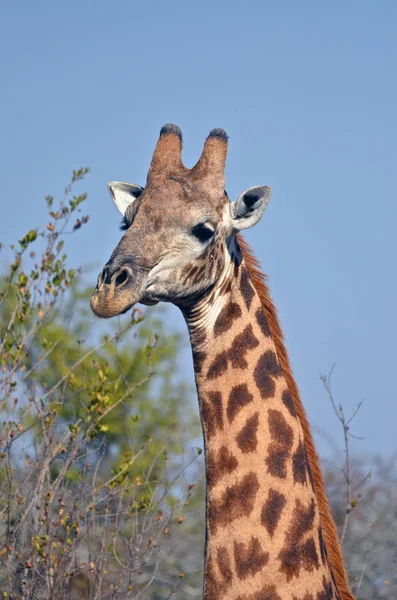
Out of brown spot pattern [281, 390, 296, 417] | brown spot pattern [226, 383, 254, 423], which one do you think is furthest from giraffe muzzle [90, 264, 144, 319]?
brown spot pattern [281, 390, 296, 417]

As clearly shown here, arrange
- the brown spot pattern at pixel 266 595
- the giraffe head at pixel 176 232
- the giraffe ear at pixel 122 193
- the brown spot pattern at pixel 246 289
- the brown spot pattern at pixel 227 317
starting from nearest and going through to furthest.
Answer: the brown spot pattern at pixel 266 595 < the giraffe head at pixel 176 232 < the brown spot pattern at pixel 227 317 < the brown spot pattern at pixel 246 289 < the giraffe ear at pixel 122 193

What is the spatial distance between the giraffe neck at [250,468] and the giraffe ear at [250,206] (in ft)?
1.37

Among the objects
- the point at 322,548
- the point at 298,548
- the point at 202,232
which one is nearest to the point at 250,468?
the point at 298,548

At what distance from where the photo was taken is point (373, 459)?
12312 mm

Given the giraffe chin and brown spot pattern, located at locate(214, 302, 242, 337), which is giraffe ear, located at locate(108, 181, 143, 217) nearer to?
brown spot pattern, located at locate(214, 302, 242, 337)

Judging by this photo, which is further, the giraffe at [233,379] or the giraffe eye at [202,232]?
the giraffe eye at [202,232]

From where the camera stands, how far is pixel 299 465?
582cm

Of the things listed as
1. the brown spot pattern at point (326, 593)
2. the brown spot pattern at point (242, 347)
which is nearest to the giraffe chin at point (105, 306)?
the brown spot pattern at point (242, 347)

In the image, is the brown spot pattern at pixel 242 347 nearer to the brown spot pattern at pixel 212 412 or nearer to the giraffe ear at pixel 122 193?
the brown spot pattern at pixel 212 412

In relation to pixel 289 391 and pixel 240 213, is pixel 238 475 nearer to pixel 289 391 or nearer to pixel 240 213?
pixel 289 391

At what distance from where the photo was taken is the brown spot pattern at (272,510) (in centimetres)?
562

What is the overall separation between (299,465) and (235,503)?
1.49ft

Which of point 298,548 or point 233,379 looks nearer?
point 298,548

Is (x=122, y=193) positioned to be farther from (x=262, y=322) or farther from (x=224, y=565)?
(x=224, y=565)
